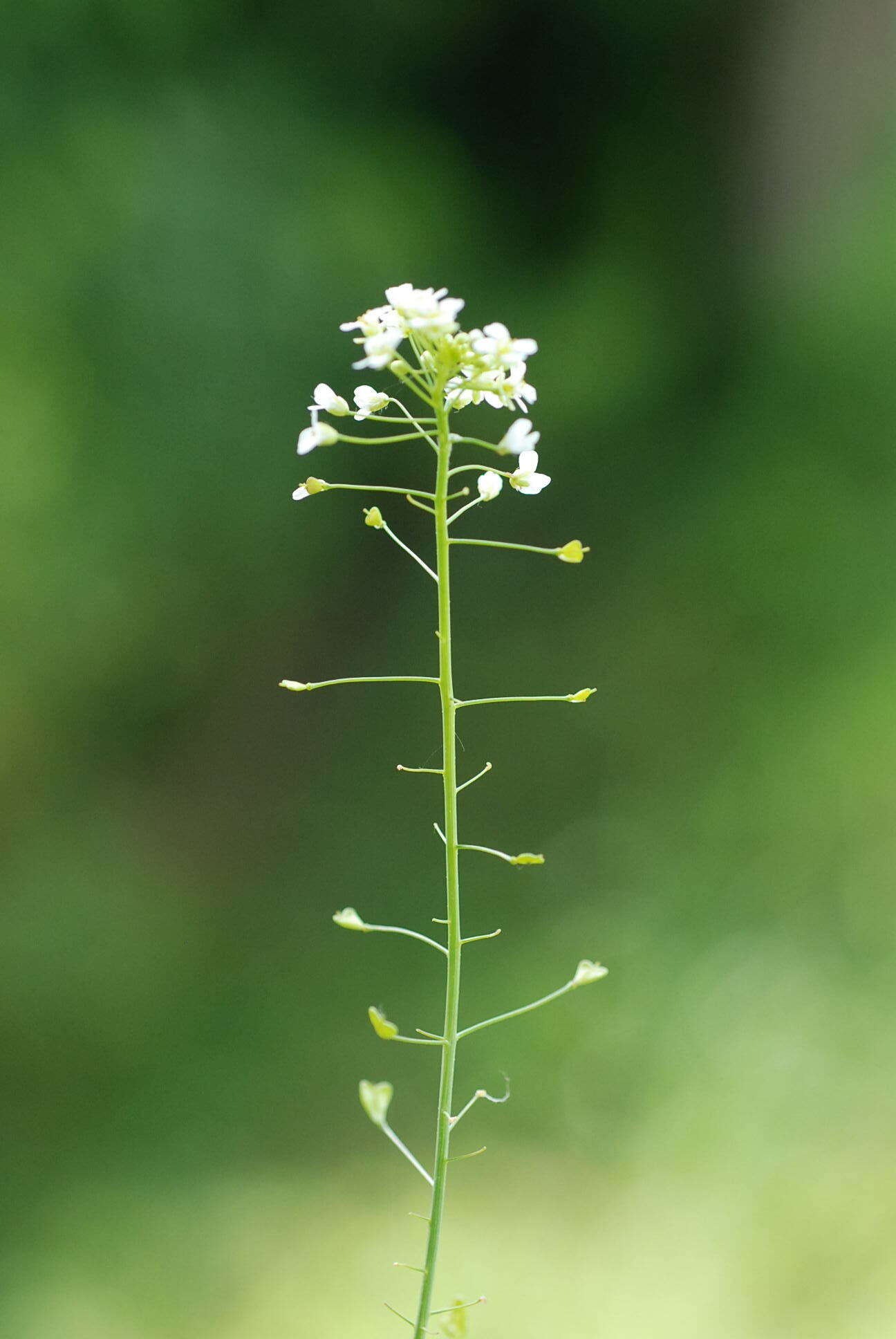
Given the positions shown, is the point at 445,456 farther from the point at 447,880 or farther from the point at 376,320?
the point at 447,880


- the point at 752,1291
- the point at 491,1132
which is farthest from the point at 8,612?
the point at 752,1291

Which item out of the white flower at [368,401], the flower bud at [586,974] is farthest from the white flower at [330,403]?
the flower bud at [586,974]

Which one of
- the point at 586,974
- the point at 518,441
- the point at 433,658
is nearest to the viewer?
the point at 518,441

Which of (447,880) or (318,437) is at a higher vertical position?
(318,437)

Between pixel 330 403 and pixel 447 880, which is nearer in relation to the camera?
pixel 447 880

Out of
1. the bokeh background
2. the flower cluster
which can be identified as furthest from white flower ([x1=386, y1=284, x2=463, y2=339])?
the bokeh background

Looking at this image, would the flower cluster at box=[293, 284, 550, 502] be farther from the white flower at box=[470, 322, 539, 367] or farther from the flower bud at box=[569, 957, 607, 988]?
the flower bud at box=[569, 957, 607, 988]

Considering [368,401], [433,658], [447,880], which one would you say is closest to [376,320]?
[368,401]
